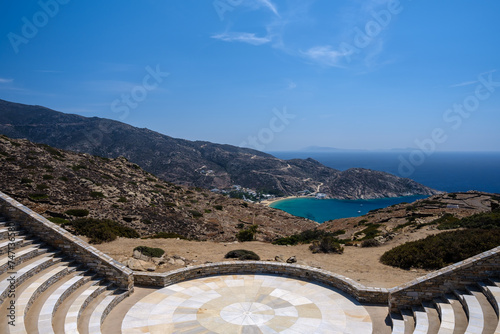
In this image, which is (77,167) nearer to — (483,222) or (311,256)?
(311,256)

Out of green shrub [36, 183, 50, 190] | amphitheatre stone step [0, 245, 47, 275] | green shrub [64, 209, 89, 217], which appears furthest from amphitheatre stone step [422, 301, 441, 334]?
green shrub [36, 183, 50, 190]

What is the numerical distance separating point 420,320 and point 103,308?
415 inches

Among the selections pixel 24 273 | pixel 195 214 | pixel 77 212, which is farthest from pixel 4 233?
pixel 195 214

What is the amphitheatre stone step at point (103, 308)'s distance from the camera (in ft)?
28.9

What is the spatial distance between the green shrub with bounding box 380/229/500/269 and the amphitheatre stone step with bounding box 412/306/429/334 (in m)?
7.36

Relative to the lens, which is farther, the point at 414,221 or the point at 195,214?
the point at 195,214

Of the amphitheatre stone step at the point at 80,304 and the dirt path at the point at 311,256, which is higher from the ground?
the amphitheatre stone step at the point at 80,304

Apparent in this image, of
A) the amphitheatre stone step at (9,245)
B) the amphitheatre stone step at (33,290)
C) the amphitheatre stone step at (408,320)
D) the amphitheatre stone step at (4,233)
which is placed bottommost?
the amphitheatre stone step at (408,320)

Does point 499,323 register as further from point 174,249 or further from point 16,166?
point 16,166

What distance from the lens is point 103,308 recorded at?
9961mm

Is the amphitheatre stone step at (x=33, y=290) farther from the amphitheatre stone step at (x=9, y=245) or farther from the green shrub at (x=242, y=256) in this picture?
the green shrub at (x=242, y=256)

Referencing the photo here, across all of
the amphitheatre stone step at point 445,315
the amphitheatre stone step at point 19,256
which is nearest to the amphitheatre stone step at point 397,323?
the amphitheatre stone step at point 445,315

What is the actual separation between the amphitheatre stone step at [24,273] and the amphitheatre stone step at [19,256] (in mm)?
243

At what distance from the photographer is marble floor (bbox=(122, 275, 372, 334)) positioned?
9.41 m
